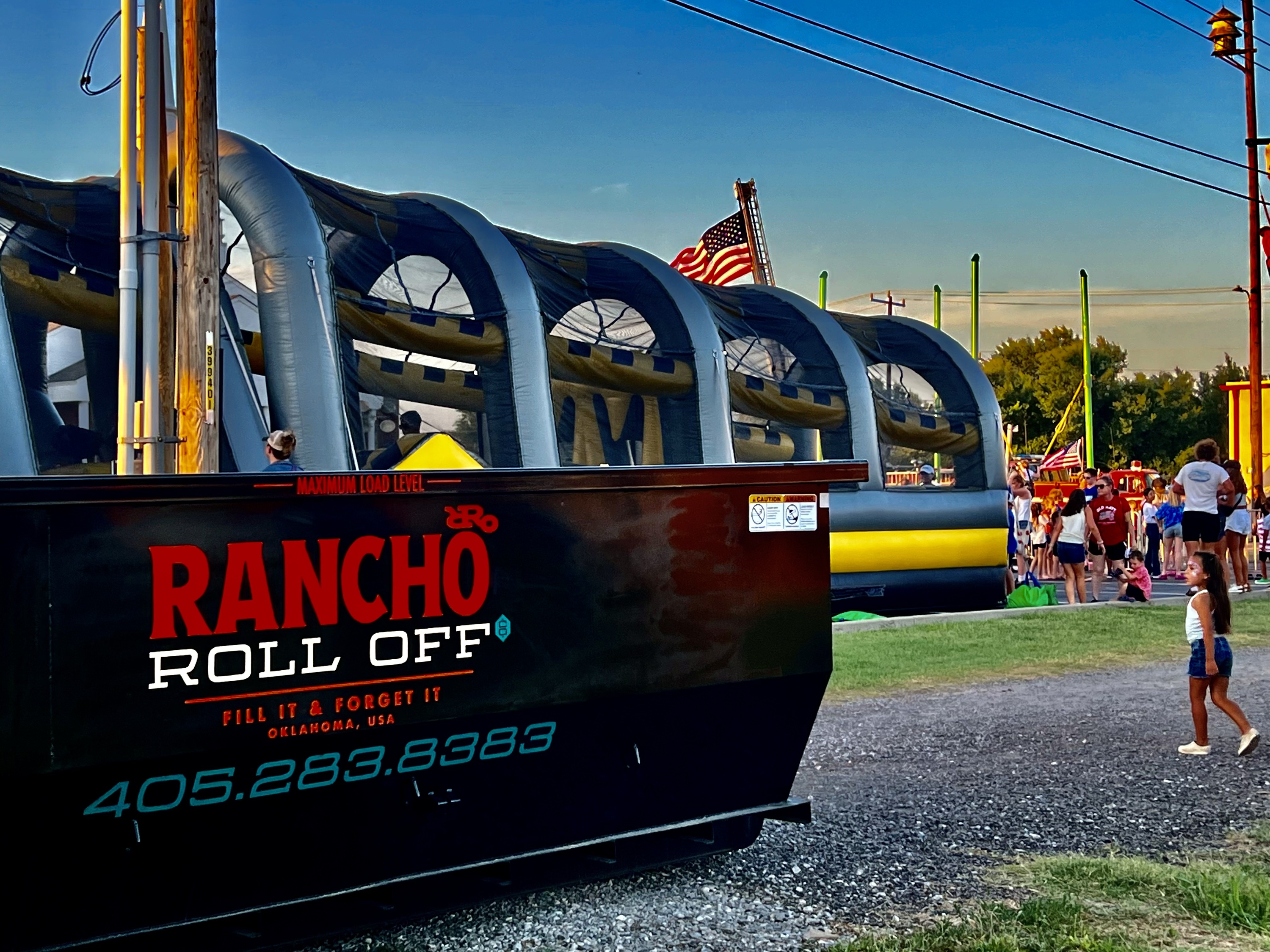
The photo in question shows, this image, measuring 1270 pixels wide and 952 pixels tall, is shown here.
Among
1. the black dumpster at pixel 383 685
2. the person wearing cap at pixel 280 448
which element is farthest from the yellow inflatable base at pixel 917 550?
the black dumpster at pixel 383 685

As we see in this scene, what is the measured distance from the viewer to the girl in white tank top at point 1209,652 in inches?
305

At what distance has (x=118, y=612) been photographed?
3738 millimetres

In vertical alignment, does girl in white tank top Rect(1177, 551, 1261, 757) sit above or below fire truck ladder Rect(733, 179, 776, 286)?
below

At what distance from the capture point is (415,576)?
4332mm

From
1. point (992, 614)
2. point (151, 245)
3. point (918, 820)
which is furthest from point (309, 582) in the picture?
point (992, 614)

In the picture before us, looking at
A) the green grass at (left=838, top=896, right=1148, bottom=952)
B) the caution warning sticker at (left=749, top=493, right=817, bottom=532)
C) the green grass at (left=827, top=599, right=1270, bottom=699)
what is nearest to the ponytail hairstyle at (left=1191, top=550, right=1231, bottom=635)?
the green grass at (left=827, top=599, right=1270, bottom=699)

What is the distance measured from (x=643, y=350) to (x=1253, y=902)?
1054 cm

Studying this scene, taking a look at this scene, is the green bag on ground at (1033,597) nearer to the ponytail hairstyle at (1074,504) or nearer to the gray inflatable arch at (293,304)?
the ponytail hairstyle at (1074,504)

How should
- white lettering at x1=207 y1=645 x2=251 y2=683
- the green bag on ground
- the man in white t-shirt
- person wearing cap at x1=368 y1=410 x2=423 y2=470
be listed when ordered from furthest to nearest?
the green bag on ground, the man in white t-shirt, person wearing cap at x1=368 y1=410 x2=423 y2=470, white lettering at x1=207 y1=645 x2=251 y2=683

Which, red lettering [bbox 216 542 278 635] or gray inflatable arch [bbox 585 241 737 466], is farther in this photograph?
gray inflatable arch [bbox 585 241 737 466]

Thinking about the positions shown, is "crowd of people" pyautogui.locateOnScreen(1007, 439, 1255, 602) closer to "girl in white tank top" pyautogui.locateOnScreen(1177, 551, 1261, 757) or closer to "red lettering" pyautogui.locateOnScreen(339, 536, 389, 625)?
"girl in white tank top" pyautogui.locateOnScreen(1177, 551, 1261, 757)

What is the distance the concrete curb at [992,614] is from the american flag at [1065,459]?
27.6 metres

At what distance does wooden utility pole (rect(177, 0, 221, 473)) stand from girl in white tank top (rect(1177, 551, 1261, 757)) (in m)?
6.05

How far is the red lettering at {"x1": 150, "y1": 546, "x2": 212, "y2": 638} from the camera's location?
12.5ft
